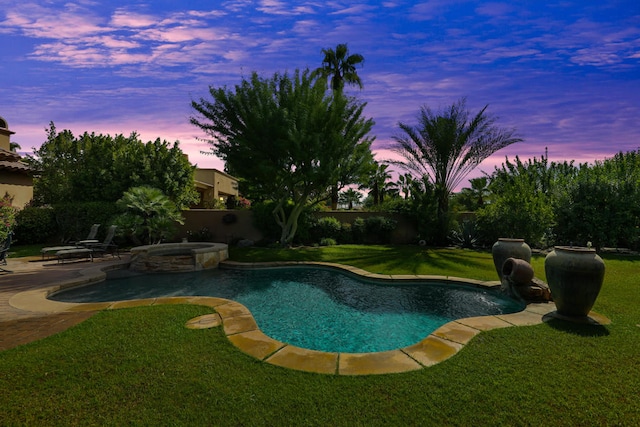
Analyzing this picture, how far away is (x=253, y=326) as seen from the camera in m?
4.40

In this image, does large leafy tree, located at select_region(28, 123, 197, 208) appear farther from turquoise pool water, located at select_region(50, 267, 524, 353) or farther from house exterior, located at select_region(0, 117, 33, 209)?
turquoise pool water, located at select_region(50, 267, 524, 353)

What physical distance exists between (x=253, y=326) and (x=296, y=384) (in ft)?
5.62

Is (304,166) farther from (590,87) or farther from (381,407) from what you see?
(381,407)

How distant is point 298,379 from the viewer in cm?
297

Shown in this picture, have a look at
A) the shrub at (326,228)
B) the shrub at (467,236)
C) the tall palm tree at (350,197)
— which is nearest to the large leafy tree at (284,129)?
the shrub at (326,228)

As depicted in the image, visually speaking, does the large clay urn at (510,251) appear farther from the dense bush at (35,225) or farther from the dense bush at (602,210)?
the dense bush at (35,225)

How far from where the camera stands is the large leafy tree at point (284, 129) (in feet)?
40.2

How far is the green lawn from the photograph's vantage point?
8.02 feet

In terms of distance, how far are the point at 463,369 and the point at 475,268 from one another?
A: 22.8 feet

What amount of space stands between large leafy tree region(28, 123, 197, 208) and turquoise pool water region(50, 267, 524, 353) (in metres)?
7.90

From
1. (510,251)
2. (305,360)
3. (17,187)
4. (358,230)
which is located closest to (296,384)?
(305,360)

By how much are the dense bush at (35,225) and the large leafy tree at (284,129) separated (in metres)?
8.61

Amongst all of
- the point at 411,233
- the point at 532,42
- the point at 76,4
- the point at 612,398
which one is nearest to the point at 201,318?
the point at 612,398

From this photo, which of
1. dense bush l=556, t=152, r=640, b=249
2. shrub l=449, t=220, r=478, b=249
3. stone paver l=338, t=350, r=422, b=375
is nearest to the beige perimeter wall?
shrub l=449, t=220, r=478, b=249
